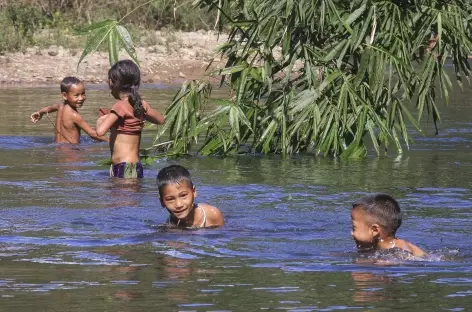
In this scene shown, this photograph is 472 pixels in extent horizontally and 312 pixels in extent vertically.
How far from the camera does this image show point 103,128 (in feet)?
36.5

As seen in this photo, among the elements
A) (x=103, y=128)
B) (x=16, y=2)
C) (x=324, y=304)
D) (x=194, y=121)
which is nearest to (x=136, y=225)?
(x=103, y=128)

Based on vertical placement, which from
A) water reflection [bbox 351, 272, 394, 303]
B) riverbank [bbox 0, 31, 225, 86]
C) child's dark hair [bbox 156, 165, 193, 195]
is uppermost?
riverbank [bbox 0, 31, 225, 86]

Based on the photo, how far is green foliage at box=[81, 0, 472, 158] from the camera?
12562 millimetres

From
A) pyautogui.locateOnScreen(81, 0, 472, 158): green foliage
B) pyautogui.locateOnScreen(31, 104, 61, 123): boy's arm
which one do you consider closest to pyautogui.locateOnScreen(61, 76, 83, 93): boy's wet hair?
pyautogui.locateOnScreen(31, 104, 61, 123): boy's arm

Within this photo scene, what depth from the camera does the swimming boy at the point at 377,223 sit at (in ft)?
25.8

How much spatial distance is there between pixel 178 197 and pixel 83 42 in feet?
58.6

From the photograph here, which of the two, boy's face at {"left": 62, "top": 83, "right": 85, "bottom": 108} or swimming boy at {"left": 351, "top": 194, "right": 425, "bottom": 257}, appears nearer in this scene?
swimming boy at {"left": 351, "top": 194, "right": 425, "bottom": 257}

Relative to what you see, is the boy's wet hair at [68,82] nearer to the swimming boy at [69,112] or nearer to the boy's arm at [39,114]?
the swimming boy at [69,112]

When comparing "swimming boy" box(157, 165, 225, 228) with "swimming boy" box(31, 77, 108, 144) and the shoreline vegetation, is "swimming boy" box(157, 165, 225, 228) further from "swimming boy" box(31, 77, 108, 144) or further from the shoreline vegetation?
the shoreline vegetation

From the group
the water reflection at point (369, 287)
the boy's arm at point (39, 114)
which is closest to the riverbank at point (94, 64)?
the boy's arm at point (39, 114)

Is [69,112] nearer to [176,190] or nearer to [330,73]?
[330,73]

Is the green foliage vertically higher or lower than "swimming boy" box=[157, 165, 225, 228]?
higher

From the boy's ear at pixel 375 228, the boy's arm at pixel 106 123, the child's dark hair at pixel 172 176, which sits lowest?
the boy's ear at pixel 375 228

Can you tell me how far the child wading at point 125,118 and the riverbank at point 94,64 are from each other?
11.8m
